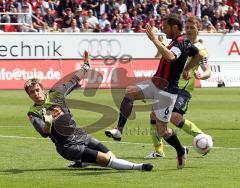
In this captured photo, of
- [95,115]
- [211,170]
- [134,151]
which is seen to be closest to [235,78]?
[95,115]

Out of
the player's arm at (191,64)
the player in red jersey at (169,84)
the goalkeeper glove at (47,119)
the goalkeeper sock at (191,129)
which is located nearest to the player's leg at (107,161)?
the player in red jersey at (169,84)

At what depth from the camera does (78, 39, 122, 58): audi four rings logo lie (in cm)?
3475

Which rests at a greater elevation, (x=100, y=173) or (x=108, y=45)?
(x=100, y=173)

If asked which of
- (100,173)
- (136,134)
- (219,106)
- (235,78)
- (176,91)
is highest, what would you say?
(176,91)

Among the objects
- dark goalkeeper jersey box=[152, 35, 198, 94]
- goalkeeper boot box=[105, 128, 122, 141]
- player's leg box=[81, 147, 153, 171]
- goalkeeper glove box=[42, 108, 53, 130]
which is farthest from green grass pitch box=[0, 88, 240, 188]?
dark goalkeeper jersey box=[152, 35, 198, 94]

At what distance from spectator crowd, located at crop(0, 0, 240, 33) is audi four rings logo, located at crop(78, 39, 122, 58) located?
5.37 ft

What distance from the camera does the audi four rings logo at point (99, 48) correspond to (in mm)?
34750

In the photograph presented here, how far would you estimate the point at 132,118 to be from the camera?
71.5 ft

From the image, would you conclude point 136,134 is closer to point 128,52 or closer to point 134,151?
point 134,151

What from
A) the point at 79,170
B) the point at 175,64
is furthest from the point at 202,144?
the point at 79,170

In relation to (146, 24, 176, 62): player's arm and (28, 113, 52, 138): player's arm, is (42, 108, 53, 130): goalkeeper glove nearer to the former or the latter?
(28, 113, 52, 138): player's arm

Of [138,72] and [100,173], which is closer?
[100,173]

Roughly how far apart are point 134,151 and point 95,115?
816 centimetres

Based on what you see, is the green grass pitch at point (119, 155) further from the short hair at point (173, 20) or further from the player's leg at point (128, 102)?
the short hair at point (173, 20)
